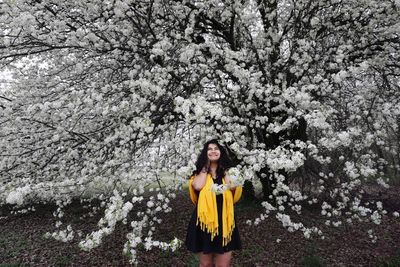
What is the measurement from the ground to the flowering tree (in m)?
1.10

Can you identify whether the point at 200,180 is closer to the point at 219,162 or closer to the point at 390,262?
the point at 219,162

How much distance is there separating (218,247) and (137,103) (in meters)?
2.33

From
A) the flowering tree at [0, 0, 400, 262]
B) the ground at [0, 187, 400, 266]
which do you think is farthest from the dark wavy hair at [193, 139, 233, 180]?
the ground at [0, 187, 400, 266]

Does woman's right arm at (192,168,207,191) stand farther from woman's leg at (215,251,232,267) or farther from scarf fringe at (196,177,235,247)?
woman's leg at (215,251,232,267)

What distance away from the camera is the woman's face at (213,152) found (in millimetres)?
3795

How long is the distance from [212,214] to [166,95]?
89.1 inches

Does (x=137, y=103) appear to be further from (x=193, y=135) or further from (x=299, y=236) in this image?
(x=299, y=236)

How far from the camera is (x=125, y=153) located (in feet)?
16.8

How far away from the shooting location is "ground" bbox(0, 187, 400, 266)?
6.54 m

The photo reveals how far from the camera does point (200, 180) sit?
150 inches

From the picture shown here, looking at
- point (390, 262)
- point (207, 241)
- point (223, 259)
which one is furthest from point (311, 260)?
point (207, 241)

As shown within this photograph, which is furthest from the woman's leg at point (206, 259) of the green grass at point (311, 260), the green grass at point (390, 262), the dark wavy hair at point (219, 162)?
the green grass at point (390, 262)

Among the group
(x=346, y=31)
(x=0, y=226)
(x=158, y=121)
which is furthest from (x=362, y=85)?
(x=0, y=226)

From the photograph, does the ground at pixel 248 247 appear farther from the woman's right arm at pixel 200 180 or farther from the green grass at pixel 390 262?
the woman's right arm at pixel 200 180
